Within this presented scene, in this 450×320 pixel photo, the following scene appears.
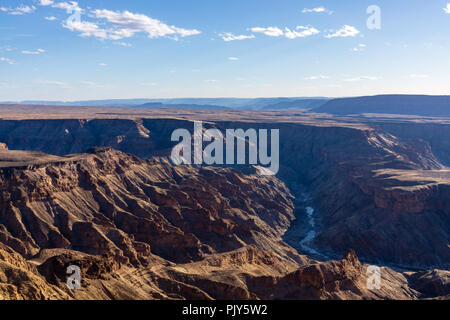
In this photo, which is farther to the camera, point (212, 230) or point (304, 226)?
point (304, 226)

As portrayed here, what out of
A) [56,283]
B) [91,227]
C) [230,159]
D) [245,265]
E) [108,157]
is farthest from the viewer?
[230,159]

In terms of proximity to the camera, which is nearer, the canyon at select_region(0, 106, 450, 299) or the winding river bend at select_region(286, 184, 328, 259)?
the canyon at select_region(0, 106, 450, 299)

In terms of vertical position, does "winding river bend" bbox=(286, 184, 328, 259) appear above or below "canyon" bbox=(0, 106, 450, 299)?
below

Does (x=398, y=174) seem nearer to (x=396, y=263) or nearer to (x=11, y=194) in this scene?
(x=396, y=263)

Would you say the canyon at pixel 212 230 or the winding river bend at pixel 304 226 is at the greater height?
the canyon at pixel 212 230

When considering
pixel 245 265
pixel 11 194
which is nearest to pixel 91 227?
Result: pixel 11 194

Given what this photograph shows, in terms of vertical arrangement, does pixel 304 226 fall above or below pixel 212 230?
below

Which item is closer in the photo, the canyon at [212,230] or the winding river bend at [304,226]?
the canyon at [212,230]
